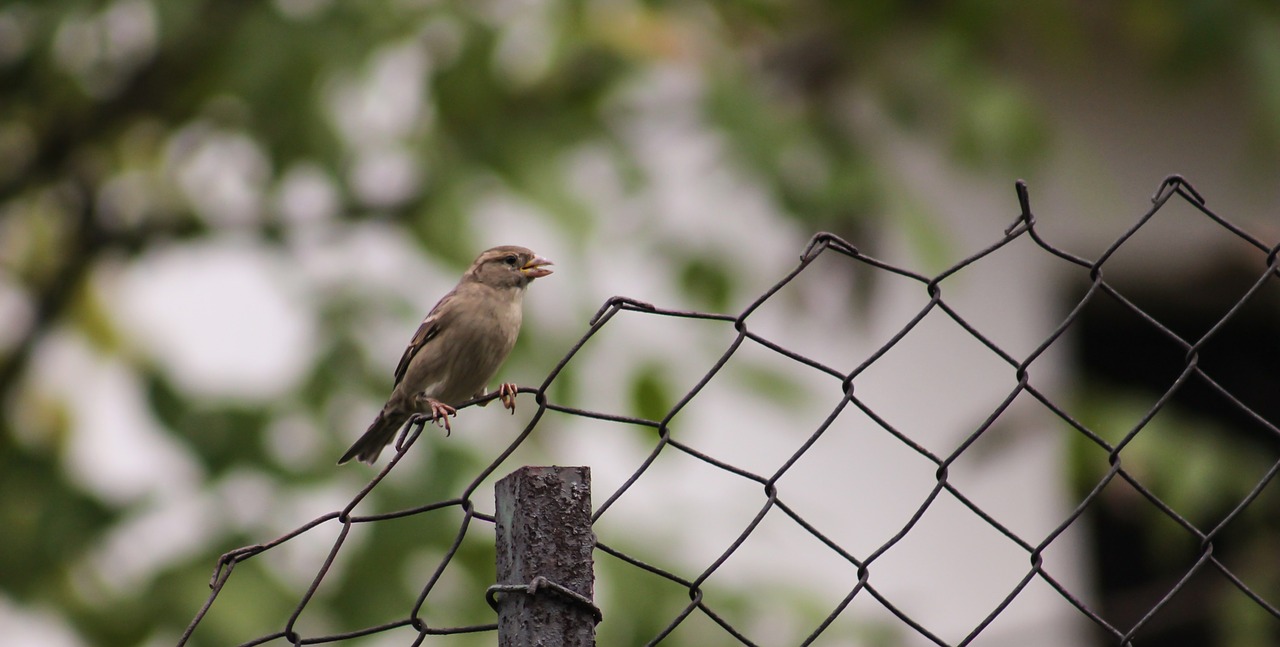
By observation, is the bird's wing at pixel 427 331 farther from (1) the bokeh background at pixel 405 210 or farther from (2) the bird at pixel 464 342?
(1) the bokeh background at pixel 405 210

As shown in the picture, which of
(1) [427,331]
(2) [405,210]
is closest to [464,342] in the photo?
(1) [427,331]

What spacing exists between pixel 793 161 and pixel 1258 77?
1226mm

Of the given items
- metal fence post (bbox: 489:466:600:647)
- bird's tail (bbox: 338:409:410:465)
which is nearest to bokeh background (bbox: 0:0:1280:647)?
bird's tail (bbox: 338:409:410:465)

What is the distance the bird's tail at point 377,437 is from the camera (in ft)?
10.0

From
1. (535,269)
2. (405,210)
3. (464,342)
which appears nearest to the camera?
(464,342)

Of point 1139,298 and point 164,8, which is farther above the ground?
point 164,8

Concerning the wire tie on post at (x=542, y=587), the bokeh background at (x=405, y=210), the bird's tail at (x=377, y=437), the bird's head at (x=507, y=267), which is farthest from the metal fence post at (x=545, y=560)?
the bokeh background at (x=405, y=210)

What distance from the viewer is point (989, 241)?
544cm

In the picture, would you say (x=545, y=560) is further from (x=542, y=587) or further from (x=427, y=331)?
(x=427, y=331)

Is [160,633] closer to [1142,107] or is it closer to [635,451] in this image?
[635,451]

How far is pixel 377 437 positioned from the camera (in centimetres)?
312

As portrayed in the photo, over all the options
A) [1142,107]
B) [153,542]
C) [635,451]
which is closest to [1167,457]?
[635,451]

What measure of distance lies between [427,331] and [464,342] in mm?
150

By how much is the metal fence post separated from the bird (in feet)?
4.93
